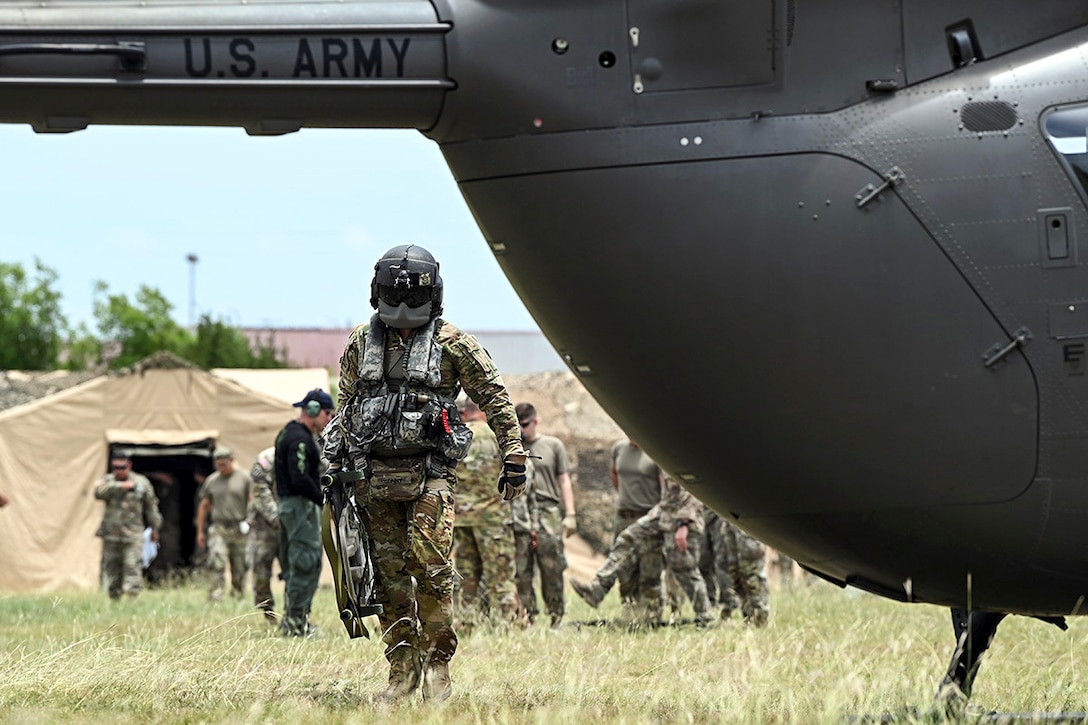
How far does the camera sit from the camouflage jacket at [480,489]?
12117 millimetres

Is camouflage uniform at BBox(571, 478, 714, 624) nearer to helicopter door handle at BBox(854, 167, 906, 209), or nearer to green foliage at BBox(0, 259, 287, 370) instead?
helicopter door handle at BBox(854, 167, 906, 209)

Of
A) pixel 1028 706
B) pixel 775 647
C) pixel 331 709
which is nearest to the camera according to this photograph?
pixel 331 709

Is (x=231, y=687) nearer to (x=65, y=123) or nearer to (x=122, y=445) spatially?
(x=65, y=123)

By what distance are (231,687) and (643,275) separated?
9.21ft

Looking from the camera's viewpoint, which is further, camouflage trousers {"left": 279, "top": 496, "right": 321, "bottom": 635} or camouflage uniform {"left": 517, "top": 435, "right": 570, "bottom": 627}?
camouflage uniform {"left": 517, "top": 435, "right": 570, "bottom": 627}

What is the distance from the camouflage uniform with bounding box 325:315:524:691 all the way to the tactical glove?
0.06 metres

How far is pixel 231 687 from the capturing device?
22.0ft

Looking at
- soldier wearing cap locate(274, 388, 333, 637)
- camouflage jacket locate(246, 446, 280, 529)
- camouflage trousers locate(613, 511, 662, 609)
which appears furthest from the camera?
camouflage jacket locate(246, 446, 280, 529)

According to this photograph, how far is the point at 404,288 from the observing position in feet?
22.1

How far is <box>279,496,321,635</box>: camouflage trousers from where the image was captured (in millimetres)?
11909

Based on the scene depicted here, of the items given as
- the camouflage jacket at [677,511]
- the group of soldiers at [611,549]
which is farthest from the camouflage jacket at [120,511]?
the camouflage jacket at [677,511]

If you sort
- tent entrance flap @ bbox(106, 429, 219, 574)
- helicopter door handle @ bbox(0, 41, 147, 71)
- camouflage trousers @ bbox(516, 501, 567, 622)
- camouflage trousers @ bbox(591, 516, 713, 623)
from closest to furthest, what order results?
helicopter door handle @ bbox(0, 41, 147, 71)
camouflage trousers @ bbox(591, 516, 713, 623)
camouflage trousers @ bbox(516, 501, 567, 622)
tent entrance flap @ bbox(106, 429, 219, 574)

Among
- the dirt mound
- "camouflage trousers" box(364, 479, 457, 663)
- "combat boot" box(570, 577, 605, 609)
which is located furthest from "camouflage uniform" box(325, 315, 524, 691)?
the dirt mound

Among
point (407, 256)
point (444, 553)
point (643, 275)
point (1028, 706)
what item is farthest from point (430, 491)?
point (1028, 706)
